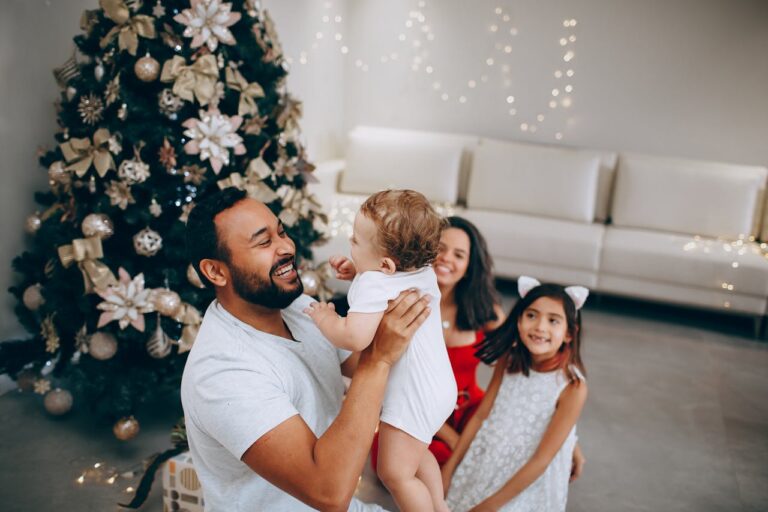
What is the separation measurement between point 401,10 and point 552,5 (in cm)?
112

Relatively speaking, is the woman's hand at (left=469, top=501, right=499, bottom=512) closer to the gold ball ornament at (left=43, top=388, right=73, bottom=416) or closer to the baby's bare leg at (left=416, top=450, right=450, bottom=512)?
the baby's bare leg at (left=416, top=450, right=450, bottom=512)

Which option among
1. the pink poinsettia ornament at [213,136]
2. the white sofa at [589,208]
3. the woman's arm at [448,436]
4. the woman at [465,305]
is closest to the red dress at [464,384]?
the woman at [465,305]

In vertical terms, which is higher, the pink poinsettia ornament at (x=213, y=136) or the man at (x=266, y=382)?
the pink poinsettia ornament at (x=213, y=136)

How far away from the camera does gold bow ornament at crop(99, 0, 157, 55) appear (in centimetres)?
205

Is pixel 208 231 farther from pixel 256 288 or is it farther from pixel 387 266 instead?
pixel 387 266

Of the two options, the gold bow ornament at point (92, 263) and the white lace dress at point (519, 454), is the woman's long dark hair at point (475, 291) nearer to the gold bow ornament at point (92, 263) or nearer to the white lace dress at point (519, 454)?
the white lace dress at point (519, 454)

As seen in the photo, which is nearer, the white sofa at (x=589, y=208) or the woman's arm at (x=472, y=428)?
the woman's arm at (x=472, y=428)

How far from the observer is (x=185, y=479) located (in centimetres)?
182

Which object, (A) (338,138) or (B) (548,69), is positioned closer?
(B) (548,69)

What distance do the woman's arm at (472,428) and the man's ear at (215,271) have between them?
1.01m

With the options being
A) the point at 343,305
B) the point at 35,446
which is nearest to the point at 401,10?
the point at 343,305

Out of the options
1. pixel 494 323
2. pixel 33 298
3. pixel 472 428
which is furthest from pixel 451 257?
pixel 33 298

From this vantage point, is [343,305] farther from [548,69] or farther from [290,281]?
[548,69]

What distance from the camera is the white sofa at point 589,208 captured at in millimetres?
3887
